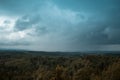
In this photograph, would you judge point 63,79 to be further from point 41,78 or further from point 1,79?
point 1,79

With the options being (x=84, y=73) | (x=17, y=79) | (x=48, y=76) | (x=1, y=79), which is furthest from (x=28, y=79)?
(x=84, y=73)

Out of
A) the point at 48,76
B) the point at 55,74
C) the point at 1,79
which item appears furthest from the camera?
the point at 1,79

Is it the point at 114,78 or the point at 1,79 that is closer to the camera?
the point at 114,78

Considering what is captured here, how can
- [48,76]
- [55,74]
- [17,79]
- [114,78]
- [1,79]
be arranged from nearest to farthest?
[114,78]
[55,74]
[48,76]
[1,79]
[17,79]

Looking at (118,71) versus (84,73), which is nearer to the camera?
(118,71)

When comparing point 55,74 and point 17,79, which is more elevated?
point 55,74

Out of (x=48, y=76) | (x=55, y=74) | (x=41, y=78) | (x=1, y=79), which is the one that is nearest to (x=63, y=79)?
(x=55, y=74)

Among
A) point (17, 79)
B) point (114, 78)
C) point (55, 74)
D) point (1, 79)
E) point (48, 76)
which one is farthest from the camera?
point (17, 79)

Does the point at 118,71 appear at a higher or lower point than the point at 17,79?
higher

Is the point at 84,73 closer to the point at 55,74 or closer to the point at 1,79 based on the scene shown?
the point at 55,74
